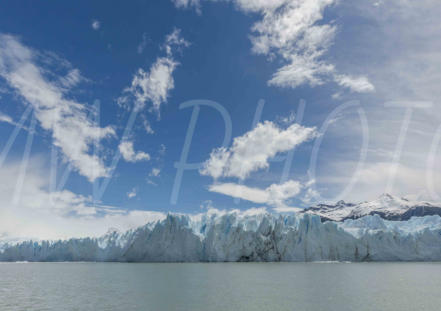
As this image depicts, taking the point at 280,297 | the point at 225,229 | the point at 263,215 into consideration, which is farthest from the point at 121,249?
the point at 280,297

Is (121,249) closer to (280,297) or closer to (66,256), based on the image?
(66,256)

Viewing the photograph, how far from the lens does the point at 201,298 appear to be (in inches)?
933

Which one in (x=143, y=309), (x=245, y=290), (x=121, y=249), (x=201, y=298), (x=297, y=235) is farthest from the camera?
(x=121, y=249)

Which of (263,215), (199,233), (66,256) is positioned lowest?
(66,256)

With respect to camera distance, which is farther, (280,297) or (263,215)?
(263,215)

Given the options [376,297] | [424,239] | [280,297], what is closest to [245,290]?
[280,297]

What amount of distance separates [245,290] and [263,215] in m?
55.6

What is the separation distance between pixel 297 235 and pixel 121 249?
49.9m

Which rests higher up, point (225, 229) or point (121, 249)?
point (225, 229)

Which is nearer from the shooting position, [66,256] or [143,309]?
[143,309]

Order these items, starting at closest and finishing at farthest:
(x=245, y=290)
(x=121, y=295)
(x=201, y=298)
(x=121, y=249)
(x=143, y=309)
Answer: (x=143, y=309), (x=201, y=298), (x=121, y=295), (x=245, y=290), (x=121, y=249)

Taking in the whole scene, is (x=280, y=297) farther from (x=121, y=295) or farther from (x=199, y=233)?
(x=199, y=233)

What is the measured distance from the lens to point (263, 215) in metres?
82.4

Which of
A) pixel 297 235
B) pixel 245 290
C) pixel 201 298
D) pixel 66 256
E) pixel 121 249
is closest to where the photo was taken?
pixel 201 298
